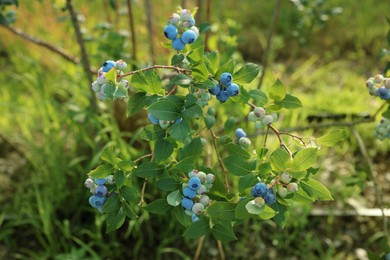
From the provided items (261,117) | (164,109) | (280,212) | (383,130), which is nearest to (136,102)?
(164,109)

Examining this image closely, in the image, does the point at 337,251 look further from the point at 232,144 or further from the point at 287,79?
the point at 287,79

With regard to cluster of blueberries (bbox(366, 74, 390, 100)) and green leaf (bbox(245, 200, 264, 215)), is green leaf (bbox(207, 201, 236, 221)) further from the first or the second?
cluster of blueberries (bbox(366, 74, 390, 100))

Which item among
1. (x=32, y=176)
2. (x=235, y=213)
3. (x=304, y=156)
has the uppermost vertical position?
(x=304, y=156)

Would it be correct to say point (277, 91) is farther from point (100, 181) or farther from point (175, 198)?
point (100, 181)

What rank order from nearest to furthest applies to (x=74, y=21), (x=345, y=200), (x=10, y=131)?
(x=74, y=21) → (x=345, y=200) → (x=10, y=131)

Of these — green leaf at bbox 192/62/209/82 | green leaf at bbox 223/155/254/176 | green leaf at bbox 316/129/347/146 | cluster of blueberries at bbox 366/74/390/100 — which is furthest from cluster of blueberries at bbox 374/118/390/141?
green leaf at bbox 192/62/209/82

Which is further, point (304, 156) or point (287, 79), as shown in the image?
point (287, 79)

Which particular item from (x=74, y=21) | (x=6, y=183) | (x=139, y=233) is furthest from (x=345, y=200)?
(x=6, y=183)
